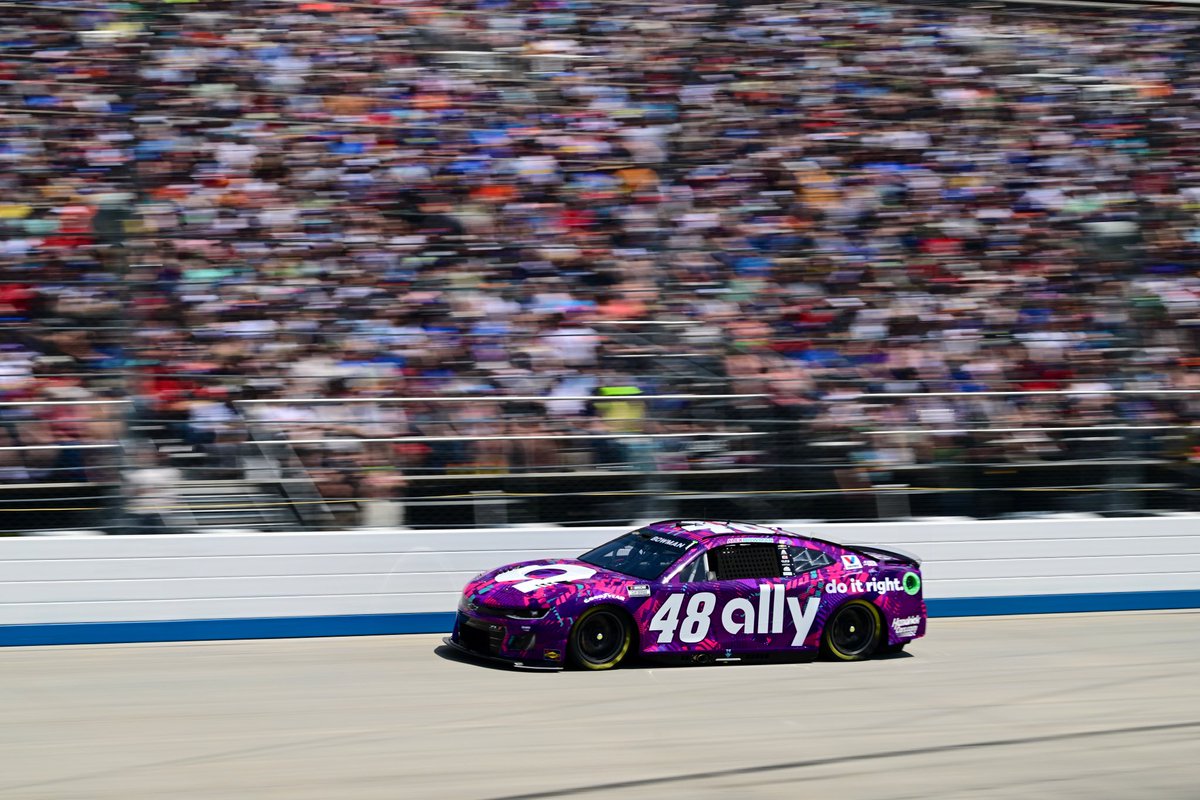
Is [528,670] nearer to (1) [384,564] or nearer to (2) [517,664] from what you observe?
(2) [517,664]

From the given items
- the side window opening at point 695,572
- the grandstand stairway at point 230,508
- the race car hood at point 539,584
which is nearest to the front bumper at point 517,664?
the race car hood at point 539,584

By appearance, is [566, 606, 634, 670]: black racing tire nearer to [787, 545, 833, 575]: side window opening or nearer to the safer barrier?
[787, 545, 833, 575]: side window opening

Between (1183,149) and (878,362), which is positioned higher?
(1183,149)

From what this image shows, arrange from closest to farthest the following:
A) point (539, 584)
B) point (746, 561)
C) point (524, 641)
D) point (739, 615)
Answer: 1. point (524, 641)
2. point (539, 584)
3. point (739, 615)
4. point (746, 561)

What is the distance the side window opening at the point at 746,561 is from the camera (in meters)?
9.73

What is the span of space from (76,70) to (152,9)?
1.07 m

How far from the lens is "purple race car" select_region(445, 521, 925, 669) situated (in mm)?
9188

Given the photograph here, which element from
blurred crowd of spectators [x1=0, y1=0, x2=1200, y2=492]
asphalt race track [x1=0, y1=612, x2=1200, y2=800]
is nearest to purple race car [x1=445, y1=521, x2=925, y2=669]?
asphalt race track [x1=0, y1=612, x2=1200, y2=800]

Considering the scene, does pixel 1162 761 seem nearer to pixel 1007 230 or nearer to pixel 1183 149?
pixel 1007 230

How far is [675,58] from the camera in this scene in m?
14.9

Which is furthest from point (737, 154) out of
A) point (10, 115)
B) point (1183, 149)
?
point (10, 115)

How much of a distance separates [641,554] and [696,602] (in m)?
0.57

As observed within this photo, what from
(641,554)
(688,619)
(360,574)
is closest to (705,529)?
(641,554)

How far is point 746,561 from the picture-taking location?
32.3ft
